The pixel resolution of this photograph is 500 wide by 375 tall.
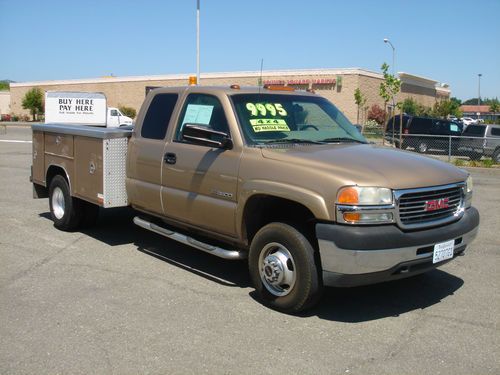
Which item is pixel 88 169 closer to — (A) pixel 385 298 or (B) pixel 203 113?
(B) pixel 203 113

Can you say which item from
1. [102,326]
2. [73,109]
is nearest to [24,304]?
[102,326]

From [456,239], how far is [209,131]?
2364 mm

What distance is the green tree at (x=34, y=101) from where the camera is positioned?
223ft

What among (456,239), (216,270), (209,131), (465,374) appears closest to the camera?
(465,374)

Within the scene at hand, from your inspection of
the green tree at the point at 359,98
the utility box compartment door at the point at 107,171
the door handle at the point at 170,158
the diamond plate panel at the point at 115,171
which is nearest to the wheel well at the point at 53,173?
the utility box compartment door at the point at 107,171

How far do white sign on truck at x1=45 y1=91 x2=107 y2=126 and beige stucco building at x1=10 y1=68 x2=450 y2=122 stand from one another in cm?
3637

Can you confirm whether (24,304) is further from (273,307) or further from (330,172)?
(330,172)

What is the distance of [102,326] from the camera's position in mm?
4457

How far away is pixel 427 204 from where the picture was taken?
4.52 metres

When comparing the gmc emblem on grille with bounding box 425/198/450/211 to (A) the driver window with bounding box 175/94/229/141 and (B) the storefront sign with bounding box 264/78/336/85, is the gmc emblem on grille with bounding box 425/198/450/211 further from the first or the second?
(B) the storefront sign with bounding box 264/78/336/85

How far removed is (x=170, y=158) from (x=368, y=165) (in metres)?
2.22

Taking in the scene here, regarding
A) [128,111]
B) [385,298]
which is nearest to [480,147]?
[385,298]

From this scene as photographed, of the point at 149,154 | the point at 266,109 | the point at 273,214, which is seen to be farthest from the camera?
the point at 149,154

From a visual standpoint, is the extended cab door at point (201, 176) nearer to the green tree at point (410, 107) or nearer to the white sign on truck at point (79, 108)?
the white sign on truck at point (79, 108)
